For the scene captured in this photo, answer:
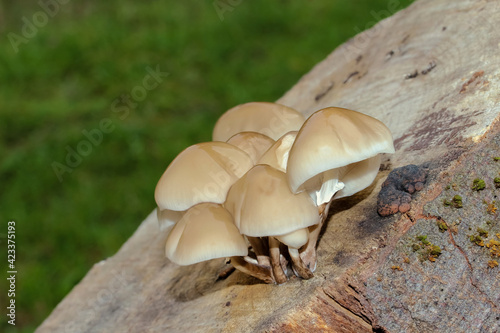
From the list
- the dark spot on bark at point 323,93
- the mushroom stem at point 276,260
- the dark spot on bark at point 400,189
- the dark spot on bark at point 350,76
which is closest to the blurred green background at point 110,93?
the dark spot on bark at point 323,93

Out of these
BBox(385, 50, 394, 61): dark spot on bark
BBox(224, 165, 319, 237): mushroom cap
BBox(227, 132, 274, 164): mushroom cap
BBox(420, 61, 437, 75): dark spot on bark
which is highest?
Answer: BBox(227, 132, 274, 164): mushroom cap

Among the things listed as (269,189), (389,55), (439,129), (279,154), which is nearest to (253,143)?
(279,154)

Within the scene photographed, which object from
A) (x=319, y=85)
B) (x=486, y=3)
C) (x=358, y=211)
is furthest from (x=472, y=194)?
(x=319, y=85)

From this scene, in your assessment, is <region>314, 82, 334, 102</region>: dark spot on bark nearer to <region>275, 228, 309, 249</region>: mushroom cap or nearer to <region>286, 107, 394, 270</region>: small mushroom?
<region>286, 107, 394, 270</region>: small mushroom

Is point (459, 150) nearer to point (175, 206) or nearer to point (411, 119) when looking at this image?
point (411, 119)

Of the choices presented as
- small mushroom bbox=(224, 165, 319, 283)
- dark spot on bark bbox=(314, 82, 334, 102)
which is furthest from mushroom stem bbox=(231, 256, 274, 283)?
dark spot on bark bbox=(314, 82, 334, 102)

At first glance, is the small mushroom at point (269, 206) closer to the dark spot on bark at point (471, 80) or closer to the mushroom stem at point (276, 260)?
the mushroom stem at point (276, 260)
